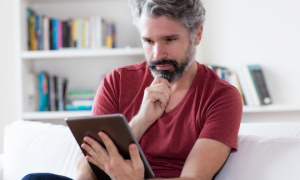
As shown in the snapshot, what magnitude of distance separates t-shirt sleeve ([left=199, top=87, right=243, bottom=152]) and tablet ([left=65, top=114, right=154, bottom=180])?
271mm

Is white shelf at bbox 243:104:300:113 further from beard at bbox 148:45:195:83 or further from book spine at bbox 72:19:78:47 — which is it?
A: book spine at bbox 72:19:78:47

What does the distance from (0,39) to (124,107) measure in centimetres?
178

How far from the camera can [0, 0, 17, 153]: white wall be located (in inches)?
106

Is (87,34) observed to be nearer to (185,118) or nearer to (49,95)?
(49,95)

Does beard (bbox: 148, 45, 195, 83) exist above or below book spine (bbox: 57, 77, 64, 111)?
above

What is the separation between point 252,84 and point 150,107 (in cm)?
127

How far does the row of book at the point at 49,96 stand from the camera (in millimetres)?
2518

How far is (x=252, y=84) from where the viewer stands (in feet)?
7.55

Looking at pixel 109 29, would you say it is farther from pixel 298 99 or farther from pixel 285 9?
pixel 298 99

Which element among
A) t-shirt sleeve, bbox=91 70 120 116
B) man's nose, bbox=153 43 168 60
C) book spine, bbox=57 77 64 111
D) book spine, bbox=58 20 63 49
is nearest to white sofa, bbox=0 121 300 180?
t-shirt sleeve, bbox=91 70 120 116

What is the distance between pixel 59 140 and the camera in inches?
61.4

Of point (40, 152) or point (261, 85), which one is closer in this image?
point (40, 152)

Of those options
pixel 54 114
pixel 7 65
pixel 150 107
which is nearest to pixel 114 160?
pixel 150 107

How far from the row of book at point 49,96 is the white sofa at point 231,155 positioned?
2.73 feet
